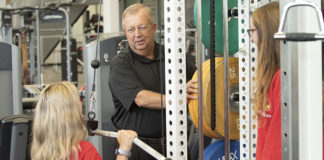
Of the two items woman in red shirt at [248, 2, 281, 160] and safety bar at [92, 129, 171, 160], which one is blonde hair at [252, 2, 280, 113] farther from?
safety bar at [92, 129, 171, 160]

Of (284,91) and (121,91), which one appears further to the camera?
(121,91)

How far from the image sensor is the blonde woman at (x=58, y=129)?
80.3 inches

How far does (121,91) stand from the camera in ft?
8.41

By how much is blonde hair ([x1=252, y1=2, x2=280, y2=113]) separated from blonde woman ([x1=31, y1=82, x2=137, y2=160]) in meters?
0.71

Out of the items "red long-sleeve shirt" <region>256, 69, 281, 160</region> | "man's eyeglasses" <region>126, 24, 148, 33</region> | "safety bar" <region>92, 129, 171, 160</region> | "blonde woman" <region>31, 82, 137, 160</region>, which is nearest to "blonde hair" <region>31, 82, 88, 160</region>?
"blonde woman" <region>31, 82, 137, 160</region>

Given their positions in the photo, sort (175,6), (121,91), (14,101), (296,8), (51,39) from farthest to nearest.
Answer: (51,39), (14,101), (121,91), (175,6), (296,8)

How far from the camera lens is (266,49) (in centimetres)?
159

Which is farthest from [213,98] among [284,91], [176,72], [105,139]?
[105,139]

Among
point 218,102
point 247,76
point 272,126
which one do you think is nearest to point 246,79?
point 247,76

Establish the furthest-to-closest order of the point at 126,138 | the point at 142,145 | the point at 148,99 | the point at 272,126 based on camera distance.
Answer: the point at 148,99
the point at 126,138
the point at 142,145
the point at 272,126

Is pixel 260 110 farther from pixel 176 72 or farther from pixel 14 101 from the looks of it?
pixel 14 101

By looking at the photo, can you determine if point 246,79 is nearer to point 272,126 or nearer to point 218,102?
point 218,102

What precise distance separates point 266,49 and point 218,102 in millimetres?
531

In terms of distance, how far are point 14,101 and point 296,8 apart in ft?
10.4
